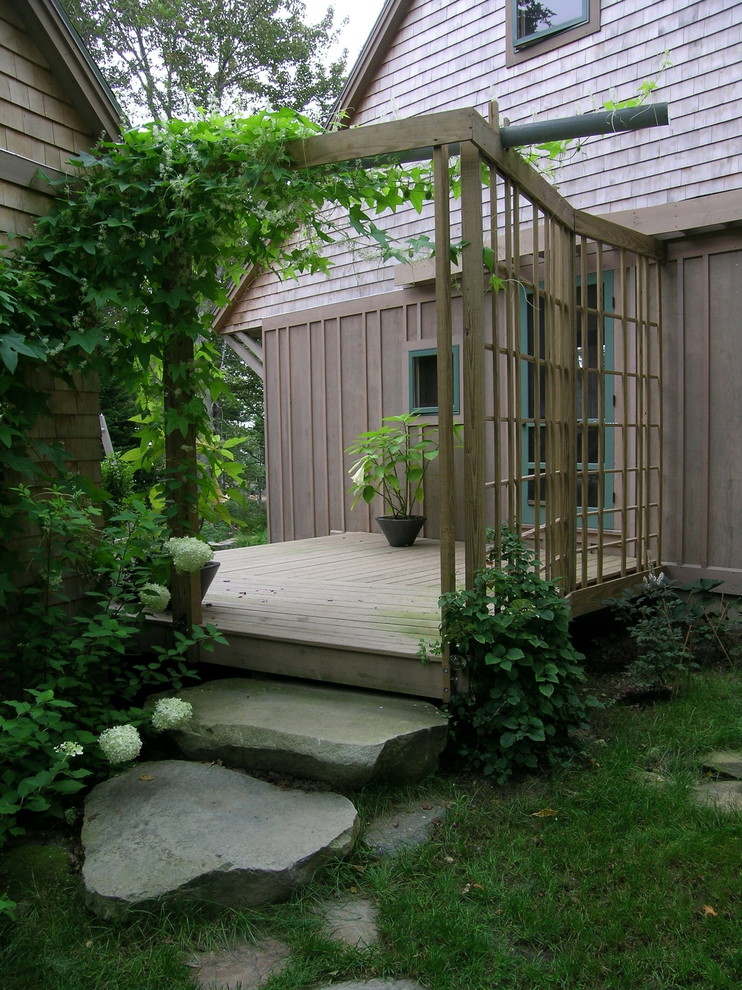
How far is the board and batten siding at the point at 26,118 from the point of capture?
145 inches

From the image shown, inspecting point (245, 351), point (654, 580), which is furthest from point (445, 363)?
point (245, 351)

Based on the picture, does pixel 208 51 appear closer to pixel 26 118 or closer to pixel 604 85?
pixel 604 85

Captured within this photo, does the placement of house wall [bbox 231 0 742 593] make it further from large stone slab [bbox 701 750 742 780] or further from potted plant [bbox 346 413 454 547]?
large stone slab [bbox 701 750 742 780]

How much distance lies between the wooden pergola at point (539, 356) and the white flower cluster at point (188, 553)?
56 cm

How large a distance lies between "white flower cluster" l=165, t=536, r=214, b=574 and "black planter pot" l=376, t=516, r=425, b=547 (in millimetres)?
3349

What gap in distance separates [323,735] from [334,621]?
87 cm

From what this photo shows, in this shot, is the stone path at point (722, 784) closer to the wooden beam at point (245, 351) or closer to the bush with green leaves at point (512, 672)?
the bush with green leaves at point (512, 672)

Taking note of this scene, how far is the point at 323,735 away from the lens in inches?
129

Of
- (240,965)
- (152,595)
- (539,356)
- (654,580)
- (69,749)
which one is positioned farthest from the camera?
(654,580)

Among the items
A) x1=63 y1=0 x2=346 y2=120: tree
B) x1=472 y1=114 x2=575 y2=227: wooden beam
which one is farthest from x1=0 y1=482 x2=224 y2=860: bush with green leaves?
x1=63 y1=0 x2=346 y2=120: tree

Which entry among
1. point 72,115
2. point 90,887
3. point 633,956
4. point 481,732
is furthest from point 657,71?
point 90,887

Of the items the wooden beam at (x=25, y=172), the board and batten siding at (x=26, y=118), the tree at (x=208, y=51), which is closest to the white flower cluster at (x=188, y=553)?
the board and batten siding at (x=26, y=118)

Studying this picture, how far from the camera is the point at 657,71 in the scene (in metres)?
5.74

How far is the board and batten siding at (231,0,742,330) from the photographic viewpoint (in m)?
5.50
